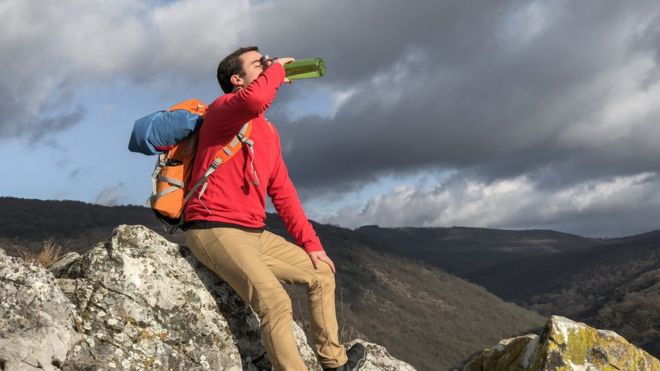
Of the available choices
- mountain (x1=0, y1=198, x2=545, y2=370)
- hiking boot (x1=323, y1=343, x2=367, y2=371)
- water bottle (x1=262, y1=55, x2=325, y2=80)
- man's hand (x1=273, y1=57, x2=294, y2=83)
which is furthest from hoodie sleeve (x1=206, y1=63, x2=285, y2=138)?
mountain (x1=0, y1=198, x2=545, y2=370)

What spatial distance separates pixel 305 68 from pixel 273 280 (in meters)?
2.20

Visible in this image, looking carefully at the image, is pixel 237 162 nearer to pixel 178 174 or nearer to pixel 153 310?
pixel 178 174

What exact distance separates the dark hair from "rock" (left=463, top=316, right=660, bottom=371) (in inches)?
180

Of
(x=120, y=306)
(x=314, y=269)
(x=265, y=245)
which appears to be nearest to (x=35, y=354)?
(x=120, y=306)

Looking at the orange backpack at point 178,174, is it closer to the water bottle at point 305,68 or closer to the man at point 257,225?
the man at point 257,225

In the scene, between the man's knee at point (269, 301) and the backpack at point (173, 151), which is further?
the backpack at point (173, 151)

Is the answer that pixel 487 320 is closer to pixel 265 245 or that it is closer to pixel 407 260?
pixel 407 260

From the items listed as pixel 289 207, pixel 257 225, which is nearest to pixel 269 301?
pixel 257 225

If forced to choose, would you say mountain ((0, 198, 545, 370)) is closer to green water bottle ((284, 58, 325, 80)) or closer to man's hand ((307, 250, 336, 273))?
man's hand ((307, 250, 336, 273))

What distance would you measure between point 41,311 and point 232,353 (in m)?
1.83

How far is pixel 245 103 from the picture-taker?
18.5 ft

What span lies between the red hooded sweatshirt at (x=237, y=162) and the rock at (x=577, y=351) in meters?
3.61

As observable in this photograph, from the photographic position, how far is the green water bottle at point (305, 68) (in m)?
6.59

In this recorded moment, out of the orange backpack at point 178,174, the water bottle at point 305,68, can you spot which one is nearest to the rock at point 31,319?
the orange backpack at point 178,174
